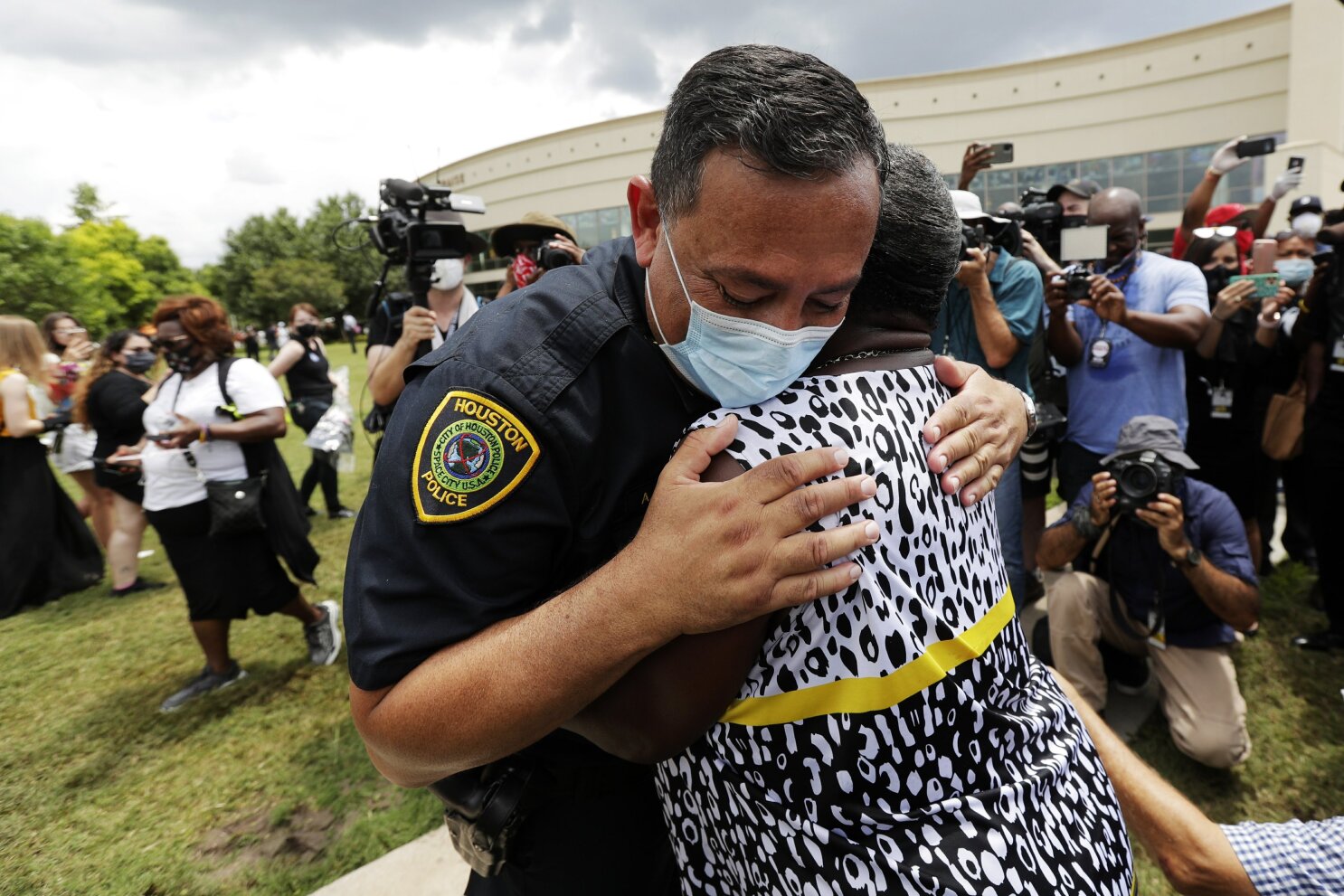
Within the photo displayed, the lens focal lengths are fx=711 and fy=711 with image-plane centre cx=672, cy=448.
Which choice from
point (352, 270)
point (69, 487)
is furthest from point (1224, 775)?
point (352, 270)

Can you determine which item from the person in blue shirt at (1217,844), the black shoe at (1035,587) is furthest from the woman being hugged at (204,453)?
the black shoe at (1035,587)

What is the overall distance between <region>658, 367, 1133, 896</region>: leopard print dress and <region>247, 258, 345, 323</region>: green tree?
188 ft

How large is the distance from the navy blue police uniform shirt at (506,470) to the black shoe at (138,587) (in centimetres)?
614

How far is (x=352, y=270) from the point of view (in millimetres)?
54969

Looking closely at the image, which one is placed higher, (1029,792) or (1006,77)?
(1006,77)

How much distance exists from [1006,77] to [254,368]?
33086mm

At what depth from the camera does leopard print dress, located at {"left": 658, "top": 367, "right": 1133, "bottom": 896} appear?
2.99 ft

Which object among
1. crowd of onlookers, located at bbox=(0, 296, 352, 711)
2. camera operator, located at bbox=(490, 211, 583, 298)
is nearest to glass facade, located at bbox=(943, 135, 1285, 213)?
camera operator, located at bbox=(490, 211, 583, 298)

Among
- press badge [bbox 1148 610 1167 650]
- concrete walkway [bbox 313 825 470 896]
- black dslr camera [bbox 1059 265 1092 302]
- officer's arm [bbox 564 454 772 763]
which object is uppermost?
officer's arm [bbox 564 454 772 763]

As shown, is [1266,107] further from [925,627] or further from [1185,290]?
[925,627]

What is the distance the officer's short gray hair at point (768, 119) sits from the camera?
933 mm

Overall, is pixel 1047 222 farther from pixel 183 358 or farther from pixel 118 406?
pixel 118 406

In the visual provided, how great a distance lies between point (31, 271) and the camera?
29.5 m

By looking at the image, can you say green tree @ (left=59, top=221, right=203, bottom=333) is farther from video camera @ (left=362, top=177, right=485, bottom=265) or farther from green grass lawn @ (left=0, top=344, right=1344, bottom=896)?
video camera @ (left=362, top=177, right=485, bottom=265)
